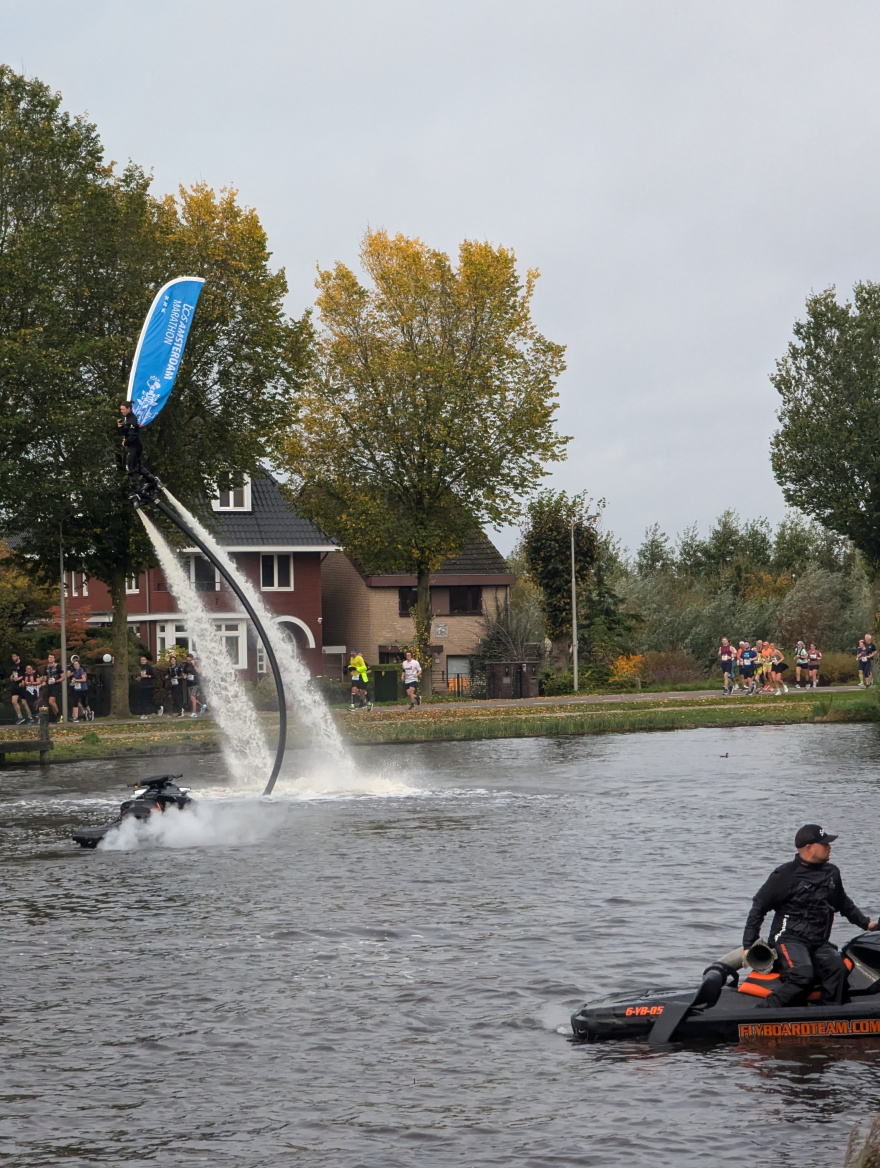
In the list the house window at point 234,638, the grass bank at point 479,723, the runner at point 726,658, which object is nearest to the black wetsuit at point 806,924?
the grass bank at point 479,723

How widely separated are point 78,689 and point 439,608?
997 inches

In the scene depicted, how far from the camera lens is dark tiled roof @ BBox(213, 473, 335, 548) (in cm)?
6350

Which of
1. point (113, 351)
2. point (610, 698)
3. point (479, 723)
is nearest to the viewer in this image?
point (479, 723)

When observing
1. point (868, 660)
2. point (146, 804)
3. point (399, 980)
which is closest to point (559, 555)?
point (868, 660)

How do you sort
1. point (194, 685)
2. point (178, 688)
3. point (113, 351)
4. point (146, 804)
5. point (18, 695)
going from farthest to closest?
point (178, 688), point (194, 685), point (18, 695), point (113, 351), point (146, 804)

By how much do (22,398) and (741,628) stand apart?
32.8m

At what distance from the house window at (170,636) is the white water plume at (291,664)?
22.3m

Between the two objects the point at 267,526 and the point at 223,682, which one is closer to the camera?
the point at 223,682

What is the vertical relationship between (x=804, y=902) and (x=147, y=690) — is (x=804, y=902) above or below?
below

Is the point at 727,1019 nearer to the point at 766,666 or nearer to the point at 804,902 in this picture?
the point at 804,902

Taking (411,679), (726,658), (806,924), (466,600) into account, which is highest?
(466,600)

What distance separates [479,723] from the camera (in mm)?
40062

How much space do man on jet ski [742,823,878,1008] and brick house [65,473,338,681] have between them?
49.9 meters

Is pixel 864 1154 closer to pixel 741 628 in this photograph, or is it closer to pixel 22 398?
pixel 22 398
